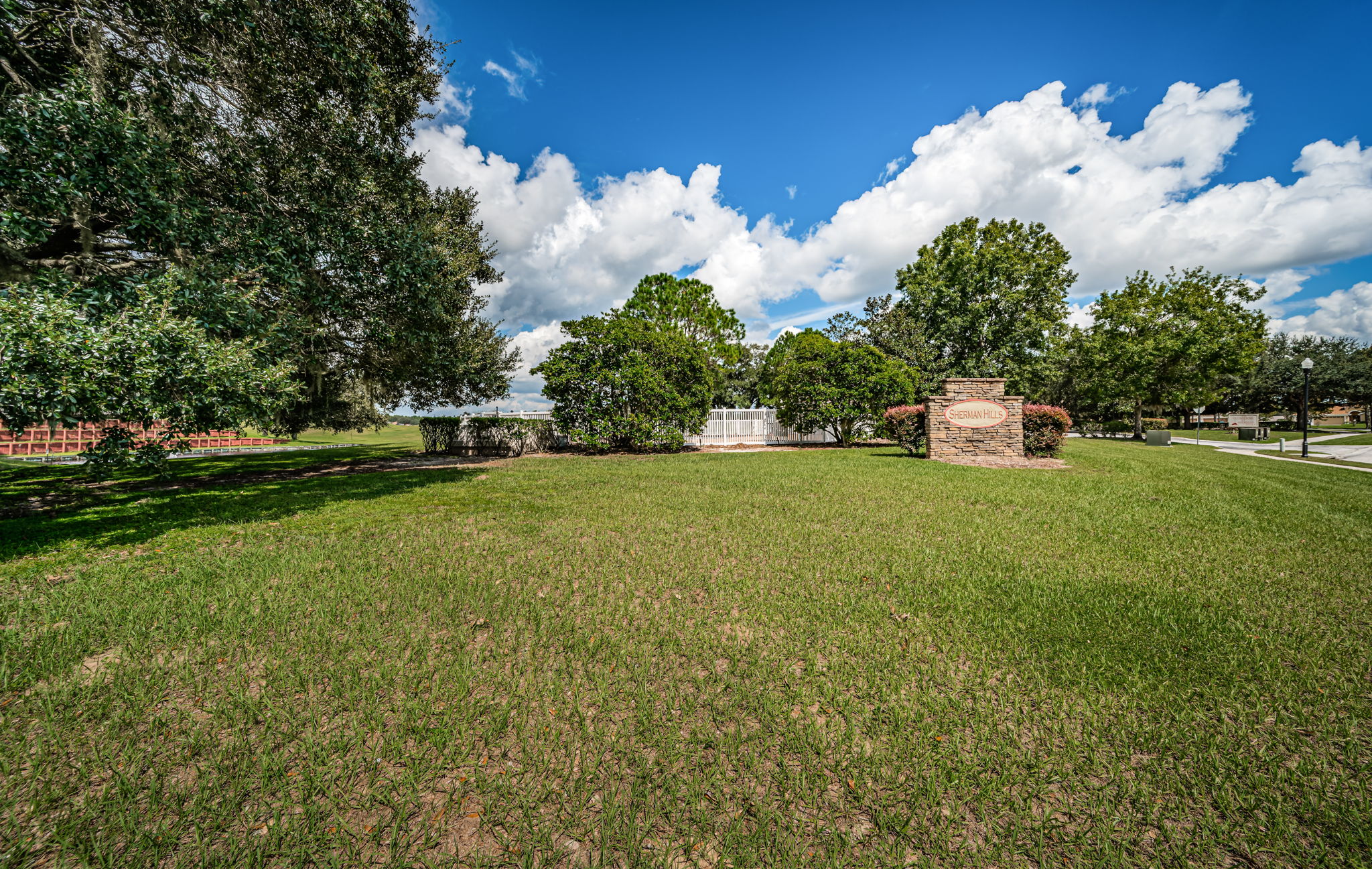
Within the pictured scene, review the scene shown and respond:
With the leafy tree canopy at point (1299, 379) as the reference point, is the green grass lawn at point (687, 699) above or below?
below

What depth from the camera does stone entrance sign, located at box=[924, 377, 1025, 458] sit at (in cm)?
1177

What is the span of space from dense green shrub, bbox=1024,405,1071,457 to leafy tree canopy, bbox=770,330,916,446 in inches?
200

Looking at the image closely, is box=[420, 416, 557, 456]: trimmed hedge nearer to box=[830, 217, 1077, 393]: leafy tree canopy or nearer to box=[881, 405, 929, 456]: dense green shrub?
box=[881, 405, 929, 456]: dense green shrub

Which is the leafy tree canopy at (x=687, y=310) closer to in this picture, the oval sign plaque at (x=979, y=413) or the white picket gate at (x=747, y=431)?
the white picket gate at (x=747, y=431)

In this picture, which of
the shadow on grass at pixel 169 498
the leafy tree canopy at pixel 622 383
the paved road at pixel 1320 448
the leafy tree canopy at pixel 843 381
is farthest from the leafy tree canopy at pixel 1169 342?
the shadow on grass at pixel 169 498

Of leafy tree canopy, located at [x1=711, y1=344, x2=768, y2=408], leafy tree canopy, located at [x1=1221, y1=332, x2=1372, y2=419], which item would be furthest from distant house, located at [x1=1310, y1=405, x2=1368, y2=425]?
leafy tree canopy, located at [x1=711, y1=344, x2=768, y2=408]

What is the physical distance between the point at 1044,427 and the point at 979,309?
1309 centimetres

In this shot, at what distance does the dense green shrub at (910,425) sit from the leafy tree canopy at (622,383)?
6061 mm

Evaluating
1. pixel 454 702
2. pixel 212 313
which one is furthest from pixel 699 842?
pixel 212 313

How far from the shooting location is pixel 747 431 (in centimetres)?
2098

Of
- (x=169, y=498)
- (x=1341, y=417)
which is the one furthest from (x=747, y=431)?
(x=1341, y=417)

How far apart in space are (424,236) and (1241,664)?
1129cm

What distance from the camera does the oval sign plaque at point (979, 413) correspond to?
1177 cm

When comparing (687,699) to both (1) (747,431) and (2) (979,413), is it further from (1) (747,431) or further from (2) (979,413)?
(1) (747,431)
